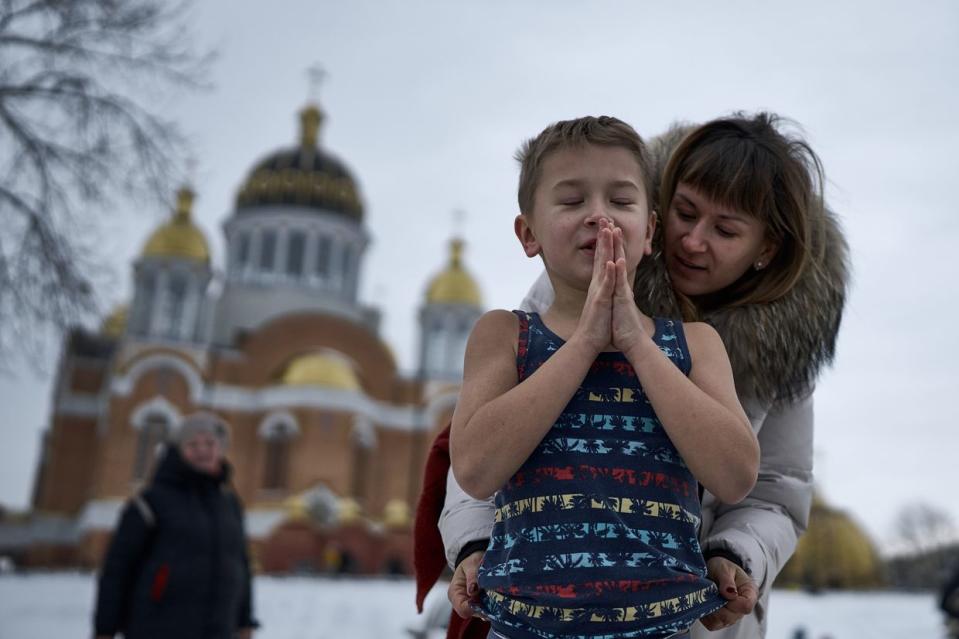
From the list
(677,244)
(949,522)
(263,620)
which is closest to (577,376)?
(677,244)

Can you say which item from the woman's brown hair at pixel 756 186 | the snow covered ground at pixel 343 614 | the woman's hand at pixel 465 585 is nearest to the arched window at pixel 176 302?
the snow covered ground at pixel 343 614

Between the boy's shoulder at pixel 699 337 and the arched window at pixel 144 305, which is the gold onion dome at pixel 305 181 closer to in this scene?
the arched window at pixel 144 305

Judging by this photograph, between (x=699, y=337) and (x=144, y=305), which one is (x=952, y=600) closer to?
(x=699, y=337)

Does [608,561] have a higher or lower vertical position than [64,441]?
lower

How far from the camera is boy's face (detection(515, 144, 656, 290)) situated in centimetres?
144

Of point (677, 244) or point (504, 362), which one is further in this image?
point (677, 244)

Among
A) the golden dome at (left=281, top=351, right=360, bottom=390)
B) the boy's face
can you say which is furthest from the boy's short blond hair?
the golden dome at (left=281, top=351, right=360, bottom=390)

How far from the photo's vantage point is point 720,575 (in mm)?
1431

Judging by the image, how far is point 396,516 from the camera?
2438 centimetres

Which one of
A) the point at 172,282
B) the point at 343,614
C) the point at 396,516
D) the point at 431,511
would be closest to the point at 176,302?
the point at 172,282

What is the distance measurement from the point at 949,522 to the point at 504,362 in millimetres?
38683

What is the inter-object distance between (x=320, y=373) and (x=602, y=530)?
23995 mm

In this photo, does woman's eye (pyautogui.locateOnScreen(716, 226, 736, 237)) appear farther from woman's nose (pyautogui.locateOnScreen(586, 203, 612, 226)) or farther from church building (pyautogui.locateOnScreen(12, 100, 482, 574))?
church building (pyautogui.locateOnScreen(12, 100, 482, 574))

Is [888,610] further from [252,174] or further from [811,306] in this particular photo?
[252,174]
